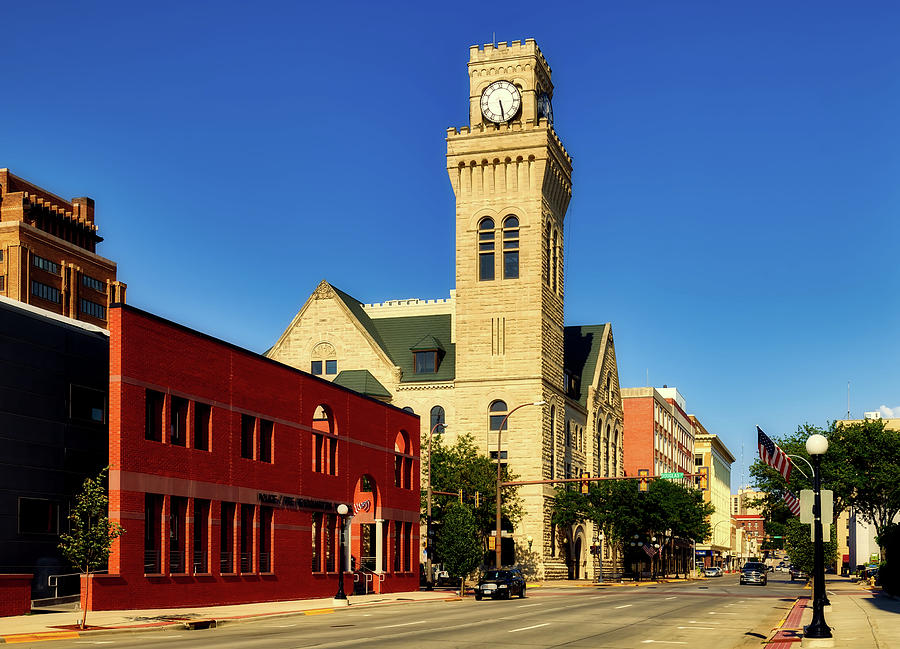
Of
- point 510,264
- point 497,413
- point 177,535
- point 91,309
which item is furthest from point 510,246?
point 91,309

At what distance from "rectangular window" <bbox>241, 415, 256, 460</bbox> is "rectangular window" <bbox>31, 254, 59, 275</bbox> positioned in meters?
103

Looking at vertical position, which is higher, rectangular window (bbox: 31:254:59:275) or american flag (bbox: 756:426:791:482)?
rectangular window (bbox: 31:254:59:275)

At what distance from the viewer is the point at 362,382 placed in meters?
83.5

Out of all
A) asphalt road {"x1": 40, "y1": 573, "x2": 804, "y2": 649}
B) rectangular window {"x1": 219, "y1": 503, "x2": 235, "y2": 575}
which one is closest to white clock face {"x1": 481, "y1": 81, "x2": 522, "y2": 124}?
asphalt road {"x1": 40, "y1": 573, "x2": 804, "y2": 649}

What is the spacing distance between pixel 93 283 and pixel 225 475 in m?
116

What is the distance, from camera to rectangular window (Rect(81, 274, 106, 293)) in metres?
146

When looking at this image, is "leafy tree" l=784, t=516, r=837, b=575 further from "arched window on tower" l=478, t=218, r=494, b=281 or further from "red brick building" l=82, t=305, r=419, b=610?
"arched window on tower" l=478, t=218, r=494, b=281

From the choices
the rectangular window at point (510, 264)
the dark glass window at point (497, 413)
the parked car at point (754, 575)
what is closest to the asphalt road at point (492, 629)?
the dark glass window at point (497, 413)

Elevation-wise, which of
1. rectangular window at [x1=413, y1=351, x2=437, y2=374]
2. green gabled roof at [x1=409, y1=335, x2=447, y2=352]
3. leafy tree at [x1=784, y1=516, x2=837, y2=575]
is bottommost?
leafy tree at [x1=784, y1=516, x2=837, y2=575]

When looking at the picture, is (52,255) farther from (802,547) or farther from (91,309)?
(802,547)

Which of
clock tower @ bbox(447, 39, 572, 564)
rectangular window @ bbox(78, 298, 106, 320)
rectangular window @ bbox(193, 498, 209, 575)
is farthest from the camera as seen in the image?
rectangular window @ bbox(78, 298, 106, 320)

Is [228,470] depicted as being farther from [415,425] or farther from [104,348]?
[415,425]

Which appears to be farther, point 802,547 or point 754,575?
point 754,575

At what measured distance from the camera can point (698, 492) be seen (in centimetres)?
10644
